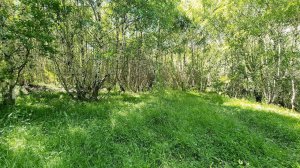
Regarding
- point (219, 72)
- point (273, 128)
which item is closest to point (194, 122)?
point (273, 128)

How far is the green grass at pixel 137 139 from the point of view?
18.7 feet

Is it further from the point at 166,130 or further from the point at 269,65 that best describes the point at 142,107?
the point at 269,65

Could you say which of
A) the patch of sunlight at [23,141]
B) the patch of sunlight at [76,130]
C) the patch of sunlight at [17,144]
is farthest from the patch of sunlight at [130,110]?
the patch of sunlight at [17,144]

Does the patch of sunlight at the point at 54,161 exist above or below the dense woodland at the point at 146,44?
below

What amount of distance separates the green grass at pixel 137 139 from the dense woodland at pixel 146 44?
247cm

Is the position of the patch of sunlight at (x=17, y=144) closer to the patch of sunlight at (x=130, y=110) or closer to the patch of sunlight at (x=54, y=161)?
the patch of sunlight at (x=54, y=161)

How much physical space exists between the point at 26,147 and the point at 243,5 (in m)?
18.3

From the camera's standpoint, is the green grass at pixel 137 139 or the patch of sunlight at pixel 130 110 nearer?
the green grass at pixel 137 139

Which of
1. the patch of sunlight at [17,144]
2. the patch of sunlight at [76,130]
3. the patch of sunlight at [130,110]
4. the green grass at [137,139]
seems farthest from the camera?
the patch of sunlight at [130,110]

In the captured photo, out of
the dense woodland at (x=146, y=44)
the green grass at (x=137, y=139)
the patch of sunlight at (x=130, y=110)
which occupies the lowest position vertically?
the green grass at (x=137, y=139)

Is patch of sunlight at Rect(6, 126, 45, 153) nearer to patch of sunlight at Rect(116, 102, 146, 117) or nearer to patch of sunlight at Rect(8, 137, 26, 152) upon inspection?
patch of sunlight at Rect(8, 137, 26, 152)

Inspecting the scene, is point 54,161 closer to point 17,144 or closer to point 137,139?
point 17,144

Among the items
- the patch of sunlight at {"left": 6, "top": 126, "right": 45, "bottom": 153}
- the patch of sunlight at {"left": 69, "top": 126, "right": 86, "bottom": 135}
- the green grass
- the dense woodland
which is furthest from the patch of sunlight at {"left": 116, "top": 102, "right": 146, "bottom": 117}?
the patch of sunlight at {"left": 6, "top": 126, "right": 45, "bottom": 153}

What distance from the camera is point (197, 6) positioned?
20891 mm
